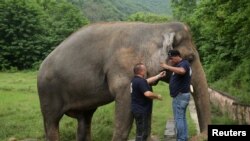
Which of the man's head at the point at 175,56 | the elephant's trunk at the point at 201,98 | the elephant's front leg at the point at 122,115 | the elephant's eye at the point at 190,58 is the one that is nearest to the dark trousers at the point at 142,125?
the elephant's front leg at the point at 122,115

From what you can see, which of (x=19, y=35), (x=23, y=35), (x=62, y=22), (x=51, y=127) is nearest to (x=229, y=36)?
(x=51, y=127)

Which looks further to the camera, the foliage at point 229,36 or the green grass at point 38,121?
the foliage at point 229,36

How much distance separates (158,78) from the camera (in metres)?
7.57

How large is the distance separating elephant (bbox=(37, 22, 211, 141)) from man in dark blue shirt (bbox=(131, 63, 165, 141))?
213 millimetres

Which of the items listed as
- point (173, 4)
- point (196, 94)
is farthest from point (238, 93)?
point (173, 4)

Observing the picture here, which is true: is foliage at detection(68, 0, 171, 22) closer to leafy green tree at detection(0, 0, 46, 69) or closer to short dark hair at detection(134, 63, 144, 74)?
leafy green tree at detection(0, 0, 46, 69)

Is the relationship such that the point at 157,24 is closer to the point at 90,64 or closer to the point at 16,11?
the point at 90,64

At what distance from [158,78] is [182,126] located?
76cm

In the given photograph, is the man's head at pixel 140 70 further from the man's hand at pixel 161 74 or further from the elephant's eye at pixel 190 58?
the elephant's eye at pixel 190 58

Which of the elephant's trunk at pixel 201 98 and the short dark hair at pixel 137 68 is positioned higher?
the short dark hair at pixel 137 68

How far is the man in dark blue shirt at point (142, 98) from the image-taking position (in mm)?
7363

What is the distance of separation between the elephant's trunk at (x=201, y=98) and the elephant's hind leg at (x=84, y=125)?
2237mm

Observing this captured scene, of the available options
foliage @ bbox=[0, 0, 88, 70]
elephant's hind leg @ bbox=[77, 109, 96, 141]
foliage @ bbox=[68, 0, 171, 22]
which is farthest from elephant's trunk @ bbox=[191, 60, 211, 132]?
foliage @ bbox=[68, 0, 171, 22]

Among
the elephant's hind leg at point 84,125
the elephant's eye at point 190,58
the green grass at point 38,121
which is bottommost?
the green grass at point 38,121
